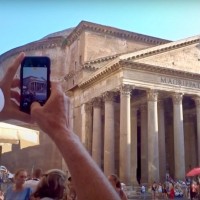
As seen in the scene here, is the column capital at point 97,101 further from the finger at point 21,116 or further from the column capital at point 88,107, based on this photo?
the finger at point 21,116

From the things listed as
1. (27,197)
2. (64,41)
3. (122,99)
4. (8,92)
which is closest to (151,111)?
(122,99)

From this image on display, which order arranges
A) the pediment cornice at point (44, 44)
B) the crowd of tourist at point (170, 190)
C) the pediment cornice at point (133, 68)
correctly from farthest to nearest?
1. the pediment cornice at point (44, 44)
2. the pediment cornice at point (133, 68)
3. the crowd of tourist at point (170, 190)

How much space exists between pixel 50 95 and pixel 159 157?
784 inches

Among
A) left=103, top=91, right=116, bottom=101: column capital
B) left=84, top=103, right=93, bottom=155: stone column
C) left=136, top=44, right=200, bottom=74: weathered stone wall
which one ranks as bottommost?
left=84, top=103, right=93, bottom=155: stone column

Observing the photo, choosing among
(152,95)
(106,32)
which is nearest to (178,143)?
(152,95)

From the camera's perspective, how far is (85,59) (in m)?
24.5

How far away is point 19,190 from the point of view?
4.02 m

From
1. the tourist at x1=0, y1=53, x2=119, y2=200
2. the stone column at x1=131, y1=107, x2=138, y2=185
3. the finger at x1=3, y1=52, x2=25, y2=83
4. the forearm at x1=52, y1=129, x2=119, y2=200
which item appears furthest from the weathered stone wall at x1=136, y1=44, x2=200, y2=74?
the forearm at x1=52, y1=129, x2=119, y2=200

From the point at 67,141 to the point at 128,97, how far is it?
17.8 metres

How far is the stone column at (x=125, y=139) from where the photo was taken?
1813cm

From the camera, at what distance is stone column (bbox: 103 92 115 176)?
19734mm

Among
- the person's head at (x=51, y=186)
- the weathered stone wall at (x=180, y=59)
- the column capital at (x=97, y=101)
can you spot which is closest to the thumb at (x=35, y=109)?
the person's head at (x=51, y=186)

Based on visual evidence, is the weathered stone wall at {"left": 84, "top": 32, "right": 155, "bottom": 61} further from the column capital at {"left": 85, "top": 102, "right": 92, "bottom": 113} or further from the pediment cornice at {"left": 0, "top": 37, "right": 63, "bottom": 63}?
the pediment cornice at {"left": 0, "top": 37, "right": 63, "bottom": 63}

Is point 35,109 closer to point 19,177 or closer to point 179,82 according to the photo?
point 19,177
